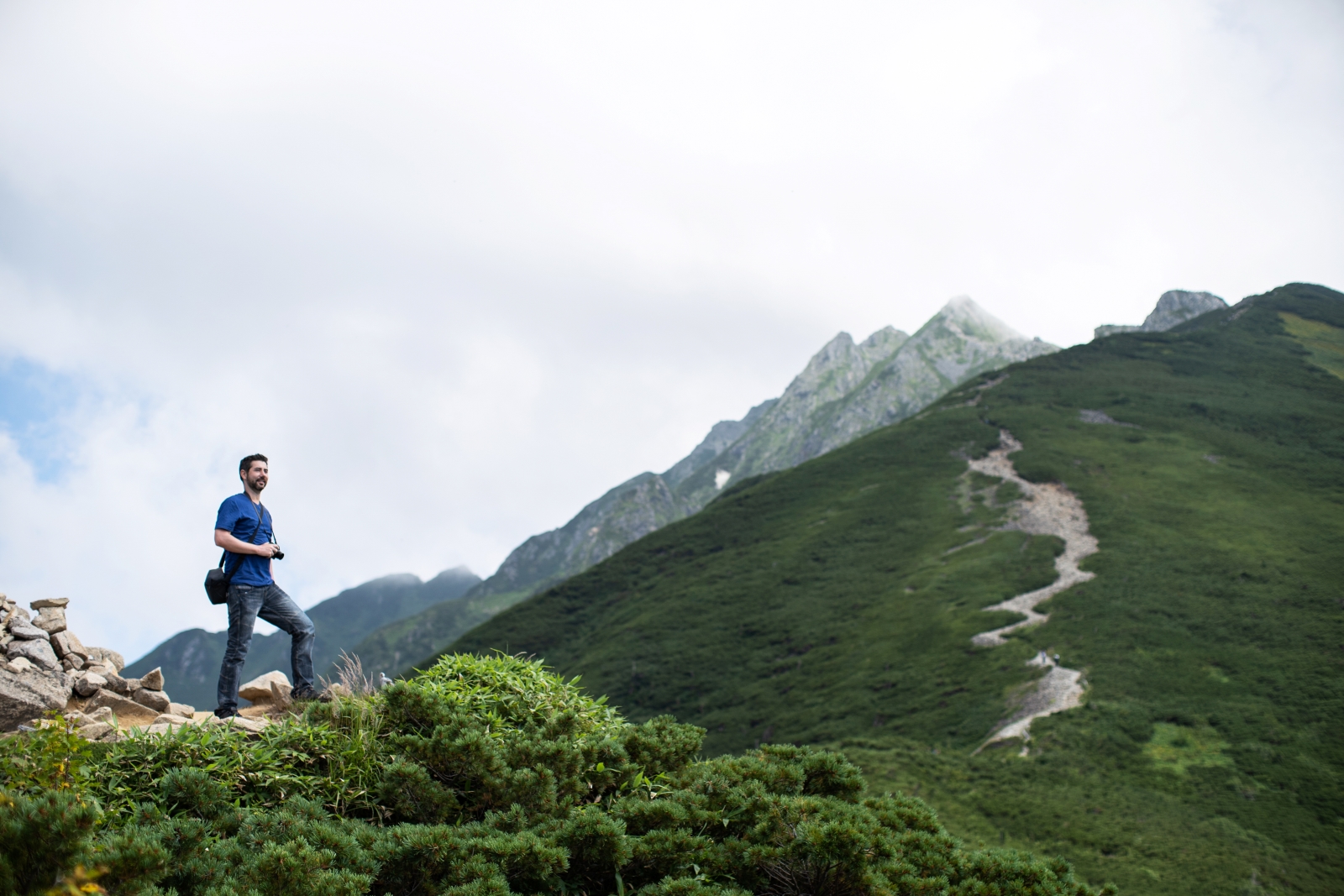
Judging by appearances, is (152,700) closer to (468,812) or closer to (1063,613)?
(468,812)

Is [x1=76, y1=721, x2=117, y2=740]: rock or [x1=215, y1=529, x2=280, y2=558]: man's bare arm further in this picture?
[x1=215, y1=529, x2=280, y2=558]: man's bare arm

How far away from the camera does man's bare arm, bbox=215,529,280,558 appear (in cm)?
801

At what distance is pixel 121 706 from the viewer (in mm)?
8805

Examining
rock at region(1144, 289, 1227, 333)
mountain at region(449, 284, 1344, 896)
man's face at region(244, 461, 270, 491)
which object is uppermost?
rock at region(1144, 289, 1227, 333)

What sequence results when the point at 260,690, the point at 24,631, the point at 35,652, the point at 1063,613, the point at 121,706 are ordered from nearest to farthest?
the point at 121,706 → the point at 35,652 → the point at 24,631 → the point at 260,690 → the point at 1063,613

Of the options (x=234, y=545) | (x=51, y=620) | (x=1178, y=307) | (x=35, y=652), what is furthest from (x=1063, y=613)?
(x=1178, y=307)

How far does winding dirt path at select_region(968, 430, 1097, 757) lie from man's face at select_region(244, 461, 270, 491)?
1658 inches

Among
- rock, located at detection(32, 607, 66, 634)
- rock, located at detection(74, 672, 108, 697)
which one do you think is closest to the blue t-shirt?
rock, located at detection(74, 672, 108, 697)

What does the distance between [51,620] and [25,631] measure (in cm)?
67

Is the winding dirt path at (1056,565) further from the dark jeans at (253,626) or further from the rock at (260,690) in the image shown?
the dark jeans at (253,626)

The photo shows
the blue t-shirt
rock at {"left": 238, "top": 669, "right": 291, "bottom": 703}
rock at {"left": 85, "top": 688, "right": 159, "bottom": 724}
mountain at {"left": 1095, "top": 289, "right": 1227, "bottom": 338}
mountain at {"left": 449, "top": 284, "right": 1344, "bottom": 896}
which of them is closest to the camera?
the blue t-shirt

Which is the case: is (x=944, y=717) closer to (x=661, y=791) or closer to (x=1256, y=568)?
(x=1256, y=568)

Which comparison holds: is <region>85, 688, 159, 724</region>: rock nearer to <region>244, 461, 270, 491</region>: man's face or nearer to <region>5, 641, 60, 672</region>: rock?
<region>5, 641, 60, 672</region>: rock

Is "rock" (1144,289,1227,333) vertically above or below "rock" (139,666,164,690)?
above
